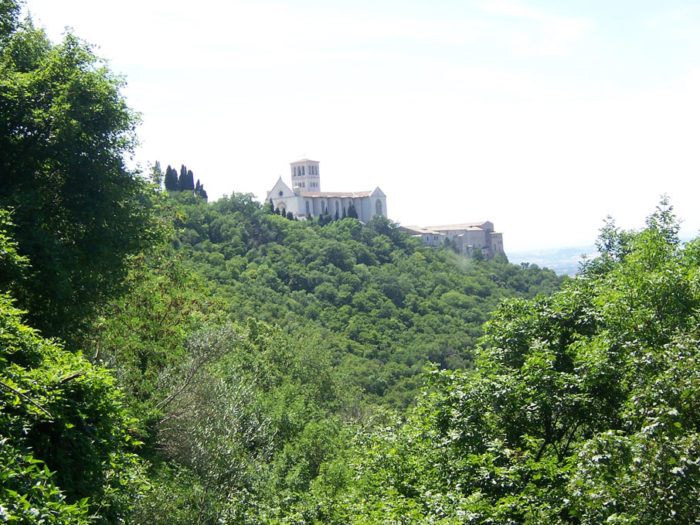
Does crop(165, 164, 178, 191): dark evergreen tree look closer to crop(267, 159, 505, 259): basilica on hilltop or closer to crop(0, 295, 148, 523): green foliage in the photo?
crop(267, 159, 505, 259): basilica on hilltop

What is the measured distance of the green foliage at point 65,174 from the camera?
12055 millimetres

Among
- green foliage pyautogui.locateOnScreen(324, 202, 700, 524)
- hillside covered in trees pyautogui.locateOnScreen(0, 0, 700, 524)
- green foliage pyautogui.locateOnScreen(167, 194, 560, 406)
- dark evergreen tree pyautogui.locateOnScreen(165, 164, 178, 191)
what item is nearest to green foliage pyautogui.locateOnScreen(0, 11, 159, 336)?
hillside covered in trees pyautogui.locateOnScreen(0, 0, 700, 524)

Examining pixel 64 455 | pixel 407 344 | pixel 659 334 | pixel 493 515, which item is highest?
pixel 659 334

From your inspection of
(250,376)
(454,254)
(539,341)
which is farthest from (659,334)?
(454,254)

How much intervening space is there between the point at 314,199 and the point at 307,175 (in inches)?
464

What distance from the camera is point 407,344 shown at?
60.6 m

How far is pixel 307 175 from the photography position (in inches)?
4493

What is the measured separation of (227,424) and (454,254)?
286ft

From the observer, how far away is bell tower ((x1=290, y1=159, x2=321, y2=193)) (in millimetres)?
114125

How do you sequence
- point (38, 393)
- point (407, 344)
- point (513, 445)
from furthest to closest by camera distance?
point (407, 344), point (513, 445), point (38, 393)

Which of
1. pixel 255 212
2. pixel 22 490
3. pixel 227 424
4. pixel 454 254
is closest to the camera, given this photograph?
pixel 22 490

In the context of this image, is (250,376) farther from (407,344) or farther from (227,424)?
(407,344)

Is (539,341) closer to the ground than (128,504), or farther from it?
farther from it

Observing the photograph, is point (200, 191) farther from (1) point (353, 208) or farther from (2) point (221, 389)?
(2) point (221, 389)
